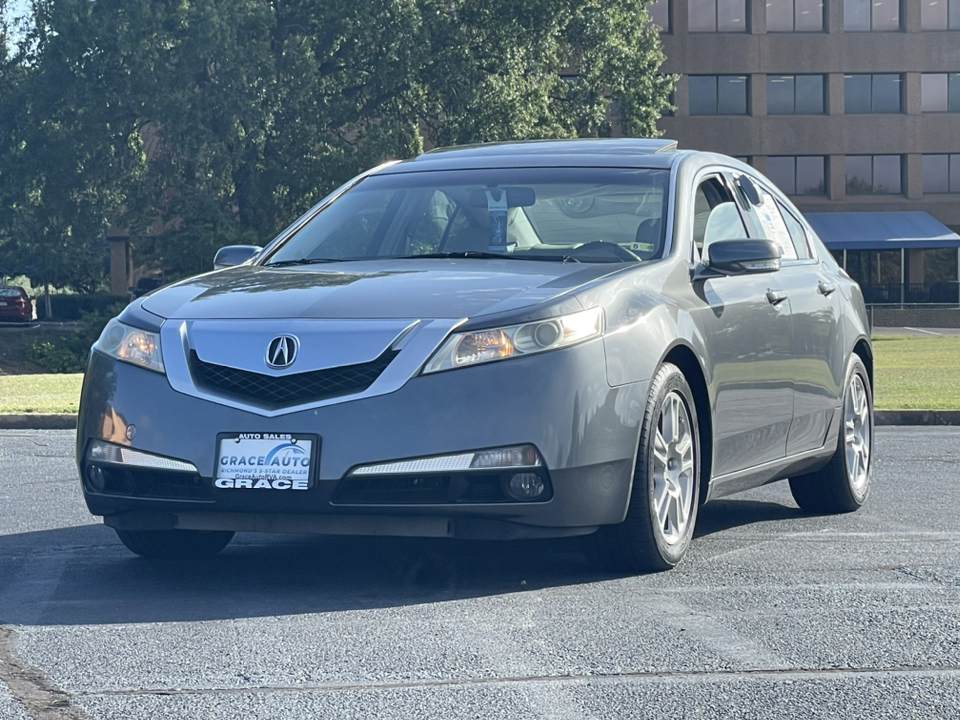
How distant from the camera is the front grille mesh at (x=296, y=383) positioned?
5289mm

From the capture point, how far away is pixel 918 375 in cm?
2275

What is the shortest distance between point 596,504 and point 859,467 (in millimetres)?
3040

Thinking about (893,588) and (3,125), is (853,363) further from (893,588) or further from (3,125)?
(3,125)

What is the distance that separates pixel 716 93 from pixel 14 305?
2835cm

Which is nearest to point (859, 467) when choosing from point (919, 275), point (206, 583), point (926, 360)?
point (206, 583)

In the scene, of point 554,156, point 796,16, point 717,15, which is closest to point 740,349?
point 554,156

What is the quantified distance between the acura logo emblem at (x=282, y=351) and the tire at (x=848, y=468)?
3337mm

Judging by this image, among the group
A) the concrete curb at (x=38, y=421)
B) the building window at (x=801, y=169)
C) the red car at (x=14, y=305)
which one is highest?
the concrete curb at (x=38, y=421)

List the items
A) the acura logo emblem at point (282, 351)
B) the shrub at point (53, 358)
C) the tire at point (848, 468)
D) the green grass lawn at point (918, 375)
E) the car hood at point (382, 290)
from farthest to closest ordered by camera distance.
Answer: the shrub at point (53, 358), the green grass lawn at point (918, 375), the tire at point (848, 468), the car hood at point (382, 290), the acura logo emblem at point (282, 351)

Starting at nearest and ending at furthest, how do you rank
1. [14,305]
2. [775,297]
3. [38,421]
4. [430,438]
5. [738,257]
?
[430,438] → [738,257] → [775,297] → [38,421] → [14,305]

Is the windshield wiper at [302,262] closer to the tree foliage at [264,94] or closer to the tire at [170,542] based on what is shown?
the tire at [170,542]

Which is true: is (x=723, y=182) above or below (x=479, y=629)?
above

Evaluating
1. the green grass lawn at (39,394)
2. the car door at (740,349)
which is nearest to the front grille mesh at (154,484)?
the car door at (740,349)

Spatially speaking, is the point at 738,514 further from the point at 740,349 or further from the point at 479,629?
the point at 479,629
